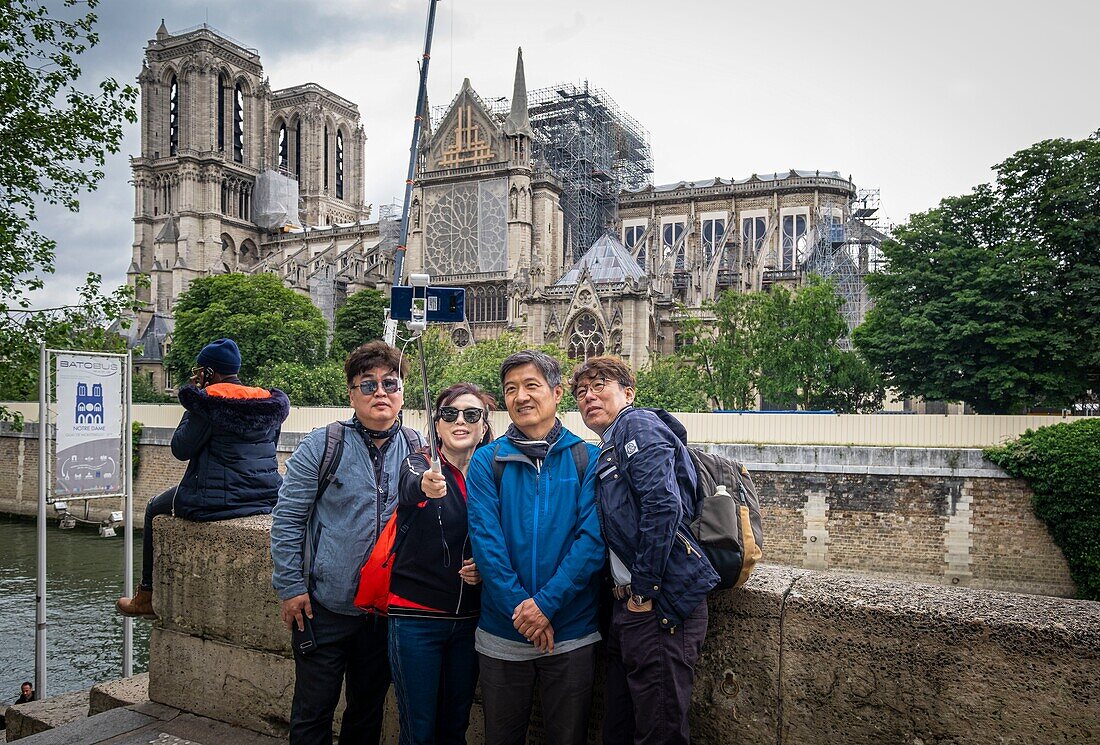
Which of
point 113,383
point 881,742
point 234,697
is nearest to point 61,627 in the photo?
point 113,383

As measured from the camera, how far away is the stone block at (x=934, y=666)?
2.63m

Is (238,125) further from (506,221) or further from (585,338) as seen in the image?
(585,338)

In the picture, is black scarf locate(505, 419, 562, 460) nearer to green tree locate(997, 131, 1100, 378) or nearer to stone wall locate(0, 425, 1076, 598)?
stone wall locate(0, 425, 1076, 598)

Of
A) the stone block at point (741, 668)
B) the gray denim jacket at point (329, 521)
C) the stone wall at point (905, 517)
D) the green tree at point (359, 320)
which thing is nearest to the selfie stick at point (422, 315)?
the gray denim jacket at point (329, 521)

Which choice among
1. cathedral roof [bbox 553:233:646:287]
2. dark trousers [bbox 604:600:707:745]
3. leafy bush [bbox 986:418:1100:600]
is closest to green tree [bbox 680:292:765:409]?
cathedral roof [bbox 553:233:646:287]

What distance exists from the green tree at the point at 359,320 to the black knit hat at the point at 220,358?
138 feet

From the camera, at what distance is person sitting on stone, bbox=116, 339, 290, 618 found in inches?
165

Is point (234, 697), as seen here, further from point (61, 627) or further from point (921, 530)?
point (921, 530)

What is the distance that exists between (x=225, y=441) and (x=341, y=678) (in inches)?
→ 60.5

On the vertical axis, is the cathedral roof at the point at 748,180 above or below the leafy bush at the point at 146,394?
above

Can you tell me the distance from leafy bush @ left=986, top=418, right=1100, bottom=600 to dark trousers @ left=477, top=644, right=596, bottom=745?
54.6ft

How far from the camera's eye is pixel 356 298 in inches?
1892

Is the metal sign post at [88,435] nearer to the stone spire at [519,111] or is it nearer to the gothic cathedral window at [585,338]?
the gothic cathedral window at [585,338]

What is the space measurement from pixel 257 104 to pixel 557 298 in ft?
148
